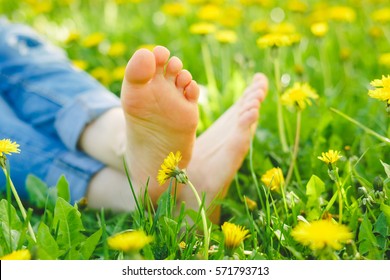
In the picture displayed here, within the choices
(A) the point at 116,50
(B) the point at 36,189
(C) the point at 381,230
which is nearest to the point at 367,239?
(C) the point at 381,230

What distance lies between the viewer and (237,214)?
109cm

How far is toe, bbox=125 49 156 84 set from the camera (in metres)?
0.95

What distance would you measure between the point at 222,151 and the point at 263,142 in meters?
0.19

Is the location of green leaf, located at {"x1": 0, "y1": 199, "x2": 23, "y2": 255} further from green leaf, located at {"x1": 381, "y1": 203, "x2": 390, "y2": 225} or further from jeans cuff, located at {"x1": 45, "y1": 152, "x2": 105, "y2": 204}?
green leaf, located at {"x1": 381, "y1": 203, "x2": 390, "y2": 225}

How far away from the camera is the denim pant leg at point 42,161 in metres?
1.21

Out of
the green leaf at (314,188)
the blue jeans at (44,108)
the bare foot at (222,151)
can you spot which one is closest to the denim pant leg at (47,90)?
the blue jeans at (44,108)

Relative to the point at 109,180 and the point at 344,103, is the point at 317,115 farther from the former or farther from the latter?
the point at 109,180

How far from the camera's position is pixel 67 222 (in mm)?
938

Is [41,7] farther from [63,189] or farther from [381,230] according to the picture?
[381,230]

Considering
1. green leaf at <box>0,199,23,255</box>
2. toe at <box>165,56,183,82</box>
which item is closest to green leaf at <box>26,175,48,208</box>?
green leaf at <box>0,199,23,255</box>

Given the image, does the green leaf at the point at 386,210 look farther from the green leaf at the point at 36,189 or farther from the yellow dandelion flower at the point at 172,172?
the green leaf at the point at 36,189
